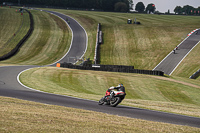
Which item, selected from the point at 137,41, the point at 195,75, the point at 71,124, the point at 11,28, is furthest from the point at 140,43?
the point at 71,124

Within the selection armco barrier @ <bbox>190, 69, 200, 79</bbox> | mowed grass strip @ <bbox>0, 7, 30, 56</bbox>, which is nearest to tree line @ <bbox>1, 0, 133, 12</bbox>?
mowed grass strip @ <bbox>0, 7, 30, 56</bbox>

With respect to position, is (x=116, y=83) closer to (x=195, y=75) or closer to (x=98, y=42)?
(x=195, y=75)

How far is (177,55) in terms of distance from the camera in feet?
205

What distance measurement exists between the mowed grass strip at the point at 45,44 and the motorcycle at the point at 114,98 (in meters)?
43.0

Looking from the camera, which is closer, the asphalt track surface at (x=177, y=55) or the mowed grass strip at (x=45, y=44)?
the asphalt track surface at (x=177, y=55)

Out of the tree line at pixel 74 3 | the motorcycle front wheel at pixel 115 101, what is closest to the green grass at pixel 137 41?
the motorcycle front wheel at pixel 115 101

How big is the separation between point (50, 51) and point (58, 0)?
112838 millimetres

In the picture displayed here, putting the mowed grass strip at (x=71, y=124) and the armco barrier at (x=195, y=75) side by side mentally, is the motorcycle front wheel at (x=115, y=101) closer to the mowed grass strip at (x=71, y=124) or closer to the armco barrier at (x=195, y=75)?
the mowed grass strip at (x=71, y=124)

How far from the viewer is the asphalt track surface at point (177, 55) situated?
55.2 meters

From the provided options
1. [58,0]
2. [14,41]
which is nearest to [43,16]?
[14,41]

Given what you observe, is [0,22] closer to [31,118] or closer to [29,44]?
[29,44]

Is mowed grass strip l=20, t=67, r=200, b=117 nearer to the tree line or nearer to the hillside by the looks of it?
the hillside

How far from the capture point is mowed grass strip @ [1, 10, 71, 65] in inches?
2430

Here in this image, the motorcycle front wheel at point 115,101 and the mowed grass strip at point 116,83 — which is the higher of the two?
the motorcycle front wheel at point 115,101
